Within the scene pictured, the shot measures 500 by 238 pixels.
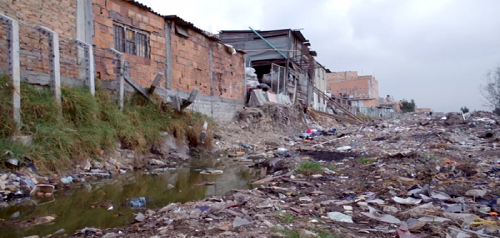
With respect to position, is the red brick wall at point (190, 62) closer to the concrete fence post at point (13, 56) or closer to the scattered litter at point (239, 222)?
the concrete fence post at point (13, 56)

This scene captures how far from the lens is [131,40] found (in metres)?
8.85

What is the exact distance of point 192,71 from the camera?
1100 centimetres

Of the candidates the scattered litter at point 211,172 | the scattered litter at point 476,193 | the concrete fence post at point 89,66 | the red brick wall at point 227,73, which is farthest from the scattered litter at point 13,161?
the red brick wall at point 227,73

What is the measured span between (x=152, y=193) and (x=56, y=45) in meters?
3.68

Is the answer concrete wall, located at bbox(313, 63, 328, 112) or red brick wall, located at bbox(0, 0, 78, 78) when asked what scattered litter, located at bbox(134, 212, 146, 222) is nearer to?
red brick wall, located at bbox(0, 0, 78, 78)

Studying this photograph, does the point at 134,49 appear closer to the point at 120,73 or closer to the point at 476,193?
the point at 120,73

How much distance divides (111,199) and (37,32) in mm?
4353

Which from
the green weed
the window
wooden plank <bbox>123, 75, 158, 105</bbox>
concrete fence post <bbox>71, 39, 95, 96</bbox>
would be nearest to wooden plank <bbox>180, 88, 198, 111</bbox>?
wooden plank <bbox>123, 75, 158, 105</bbox>

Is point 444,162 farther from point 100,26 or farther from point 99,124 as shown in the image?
point 100,26

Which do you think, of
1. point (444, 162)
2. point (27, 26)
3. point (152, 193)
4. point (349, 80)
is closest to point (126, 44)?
point (27, 26)

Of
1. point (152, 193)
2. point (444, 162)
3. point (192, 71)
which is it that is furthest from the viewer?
point (192, 71)

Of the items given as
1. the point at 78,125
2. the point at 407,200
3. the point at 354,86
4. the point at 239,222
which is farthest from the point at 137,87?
the point at 354,86

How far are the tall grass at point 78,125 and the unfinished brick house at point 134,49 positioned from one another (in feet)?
2.22

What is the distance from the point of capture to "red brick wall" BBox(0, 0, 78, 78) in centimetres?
604
